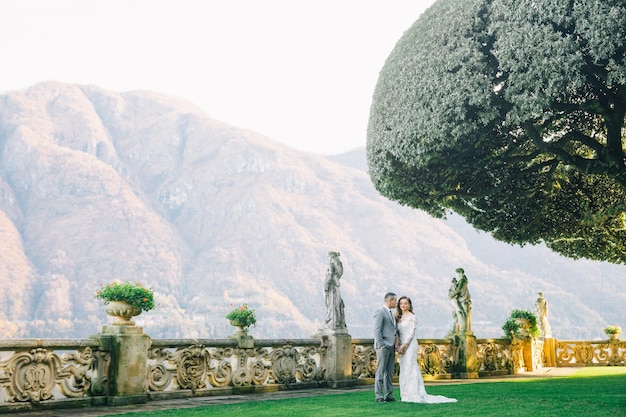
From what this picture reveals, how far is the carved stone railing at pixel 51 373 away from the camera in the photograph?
39.1 feet

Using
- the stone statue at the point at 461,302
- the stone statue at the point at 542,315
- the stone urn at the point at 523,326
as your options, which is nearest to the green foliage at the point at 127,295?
the stone statue at the point at 461,302

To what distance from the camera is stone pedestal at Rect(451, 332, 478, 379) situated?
864 inches

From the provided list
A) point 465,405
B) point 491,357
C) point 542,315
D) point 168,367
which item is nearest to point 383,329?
point 465,405

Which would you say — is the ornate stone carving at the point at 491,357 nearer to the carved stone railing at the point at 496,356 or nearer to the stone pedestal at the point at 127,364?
the carved stone railing at the point at 496,356

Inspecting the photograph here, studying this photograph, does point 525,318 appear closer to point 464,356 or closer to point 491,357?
point 491,357

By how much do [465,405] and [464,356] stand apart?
9.97 m

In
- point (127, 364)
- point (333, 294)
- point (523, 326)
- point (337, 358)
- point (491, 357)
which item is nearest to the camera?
point (127, 364)

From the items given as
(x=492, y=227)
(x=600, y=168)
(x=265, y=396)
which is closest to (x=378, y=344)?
(x=265, y=396)

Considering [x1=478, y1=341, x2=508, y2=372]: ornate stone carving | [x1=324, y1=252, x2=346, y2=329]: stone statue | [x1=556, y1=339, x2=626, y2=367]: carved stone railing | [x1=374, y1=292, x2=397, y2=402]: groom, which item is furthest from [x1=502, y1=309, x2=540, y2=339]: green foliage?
[x1=374, y1=292, x2=397, y2=402]: groom

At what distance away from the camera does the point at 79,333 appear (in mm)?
125375

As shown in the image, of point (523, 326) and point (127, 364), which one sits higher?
point (523, 326)

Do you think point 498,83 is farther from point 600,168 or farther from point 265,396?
point 265,396

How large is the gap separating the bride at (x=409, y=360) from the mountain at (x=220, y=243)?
11715 centimetres

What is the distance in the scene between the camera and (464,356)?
22047mm
